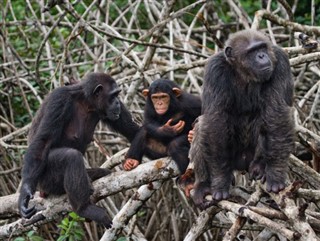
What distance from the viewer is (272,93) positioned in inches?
257

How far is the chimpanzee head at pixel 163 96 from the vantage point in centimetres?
760

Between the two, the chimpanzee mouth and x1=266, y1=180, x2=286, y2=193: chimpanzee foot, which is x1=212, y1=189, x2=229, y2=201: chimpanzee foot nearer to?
x1=266, y1=180, x2=286, y2=193: chimpanzee foot

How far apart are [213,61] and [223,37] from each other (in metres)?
5.21

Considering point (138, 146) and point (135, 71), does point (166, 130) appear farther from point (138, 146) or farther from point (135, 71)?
point (135, 71)

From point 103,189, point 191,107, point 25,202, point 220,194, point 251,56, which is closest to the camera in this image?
point 220,194

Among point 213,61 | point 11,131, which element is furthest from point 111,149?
point 213,61

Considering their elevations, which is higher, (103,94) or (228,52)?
(228,52)

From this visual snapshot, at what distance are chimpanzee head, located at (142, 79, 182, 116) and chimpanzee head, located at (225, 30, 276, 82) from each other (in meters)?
1.02

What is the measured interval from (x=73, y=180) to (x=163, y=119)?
1258mm

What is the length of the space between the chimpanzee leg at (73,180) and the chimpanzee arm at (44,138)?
10cm

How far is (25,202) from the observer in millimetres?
6863

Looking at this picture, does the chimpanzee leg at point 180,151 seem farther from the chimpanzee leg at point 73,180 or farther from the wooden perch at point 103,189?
the chimpanzee leg at point 73,180

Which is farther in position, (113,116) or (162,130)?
(113,116)

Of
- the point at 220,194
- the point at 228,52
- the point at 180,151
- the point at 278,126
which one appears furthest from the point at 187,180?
the point at 228,52
